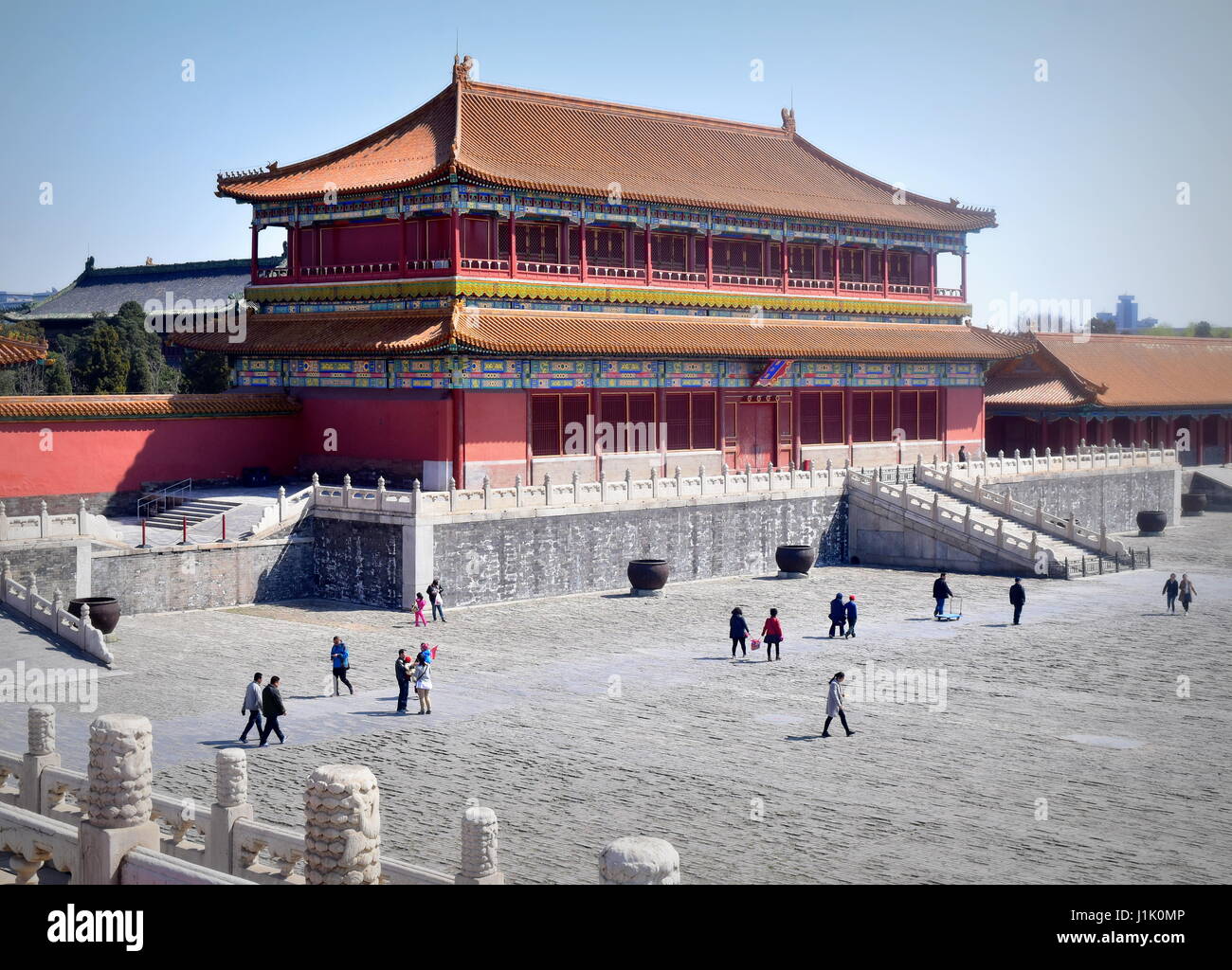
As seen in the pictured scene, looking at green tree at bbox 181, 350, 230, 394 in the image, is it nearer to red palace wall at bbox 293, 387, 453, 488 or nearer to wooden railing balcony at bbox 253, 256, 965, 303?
wooden railing balcony at bbox 253, 256, 965, 303

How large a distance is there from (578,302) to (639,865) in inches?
1392

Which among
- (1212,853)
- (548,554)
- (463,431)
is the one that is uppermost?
(463,431)

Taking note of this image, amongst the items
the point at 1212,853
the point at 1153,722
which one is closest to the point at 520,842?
the point at 1212,853

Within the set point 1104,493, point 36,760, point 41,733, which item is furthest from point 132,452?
point 1104,493

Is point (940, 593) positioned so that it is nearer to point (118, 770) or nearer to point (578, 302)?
point (578, 302)

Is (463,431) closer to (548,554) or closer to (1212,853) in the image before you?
(548,554)

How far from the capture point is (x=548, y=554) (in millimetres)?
40688

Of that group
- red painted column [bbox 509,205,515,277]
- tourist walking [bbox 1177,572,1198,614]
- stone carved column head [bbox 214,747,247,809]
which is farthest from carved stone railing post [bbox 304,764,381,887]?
red painted column [bbox 509,205,515,277]

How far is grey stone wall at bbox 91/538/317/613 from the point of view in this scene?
3578 cm

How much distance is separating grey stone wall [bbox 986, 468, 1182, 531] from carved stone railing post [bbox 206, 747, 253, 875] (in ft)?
131

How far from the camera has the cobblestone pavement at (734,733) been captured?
2009 cm

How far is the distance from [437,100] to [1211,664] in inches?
1127

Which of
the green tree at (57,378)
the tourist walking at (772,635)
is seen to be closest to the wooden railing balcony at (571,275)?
the green tree at (57,378)
